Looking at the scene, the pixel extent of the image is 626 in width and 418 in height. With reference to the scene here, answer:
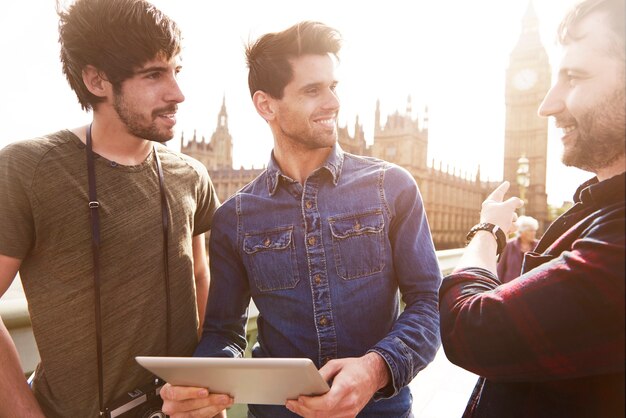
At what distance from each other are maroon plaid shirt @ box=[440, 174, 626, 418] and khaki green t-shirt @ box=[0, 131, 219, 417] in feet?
3.20

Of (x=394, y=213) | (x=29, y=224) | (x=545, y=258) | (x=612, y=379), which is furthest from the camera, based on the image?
(x=394, y=213)

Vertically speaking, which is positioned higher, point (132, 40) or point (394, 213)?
point (132, 40)

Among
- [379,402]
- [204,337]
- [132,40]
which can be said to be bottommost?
[379,402]

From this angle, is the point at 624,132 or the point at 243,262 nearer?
the point at 624,132

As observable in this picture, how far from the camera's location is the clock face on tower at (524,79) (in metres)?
51.5

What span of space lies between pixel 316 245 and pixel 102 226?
665 millimetres

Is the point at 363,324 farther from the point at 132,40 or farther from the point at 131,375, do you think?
the point at 132,40

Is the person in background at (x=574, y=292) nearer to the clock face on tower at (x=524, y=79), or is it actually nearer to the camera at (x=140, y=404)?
the camera at (x=140, y=404)

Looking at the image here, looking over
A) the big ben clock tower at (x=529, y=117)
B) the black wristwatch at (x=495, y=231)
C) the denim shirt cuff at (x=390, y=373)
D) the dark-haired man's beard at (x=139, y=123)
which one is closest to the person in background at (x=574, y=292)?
the black wristwatch at (x=495, y=231)

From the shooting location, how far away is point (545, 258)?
0.95 metres

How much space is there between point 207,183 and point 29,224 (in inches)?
26.8

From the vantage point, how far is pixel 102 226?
4.69 ft

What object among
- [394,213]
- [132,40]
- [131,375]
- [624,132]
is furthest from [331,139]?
[131,375]

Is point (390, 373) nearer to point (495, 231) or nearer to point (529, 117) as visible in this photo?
point (495, 231)
